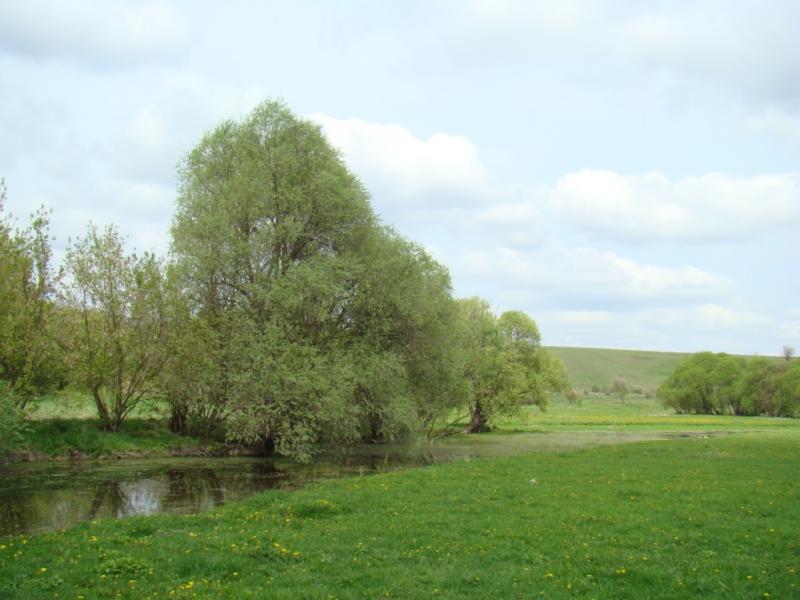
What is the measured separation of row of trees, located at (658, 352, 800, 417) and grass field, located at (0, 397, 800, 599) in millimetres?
117744

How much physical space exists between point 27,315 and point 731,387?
439ft

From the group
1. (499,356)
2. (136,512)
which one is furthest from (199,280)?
(499,356)

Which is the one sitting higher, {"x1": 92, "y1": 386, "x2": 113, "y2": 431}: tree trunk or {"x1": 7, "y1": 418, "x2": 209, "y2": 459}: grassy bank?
{"x1": 92, "y1": 386, "x2": 113, "y2": 431}: tree trunk

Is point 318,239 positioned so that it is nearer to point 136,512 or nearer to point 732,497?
point 136,512

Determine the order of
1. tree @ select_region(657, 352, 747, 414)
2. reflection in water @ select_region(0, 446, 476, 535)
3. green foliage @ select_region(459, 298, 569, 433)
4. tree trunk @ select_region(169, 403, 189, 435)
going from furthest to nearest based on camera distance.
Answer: tree @ select_region(657, 352, 747, 414)
green foliage @ select_region(459, 298, 569, 433)
tree trunk @ select_region(169, 403, 189, 435)
reflection in water @ select_region(0, 446, 476, 535)

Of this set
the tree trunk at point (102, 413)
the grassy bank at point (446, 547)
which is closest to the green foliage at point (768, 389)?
the grassy bank at point (446, 547)

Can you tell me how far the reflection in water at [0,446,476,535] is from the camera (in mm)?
20125

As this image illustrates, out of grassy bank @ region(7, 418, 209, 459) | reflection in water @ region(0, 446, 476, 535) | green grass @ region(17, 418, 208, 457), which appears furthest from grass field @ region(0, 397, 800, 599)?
green grass @ region(17, 418, 208, 457)

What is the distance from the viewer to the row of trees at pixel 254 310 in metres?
34.5

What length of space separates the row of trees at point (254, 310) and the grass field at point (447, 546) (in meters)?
12.9

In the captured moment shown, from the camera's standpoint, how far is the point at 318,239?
4025cm

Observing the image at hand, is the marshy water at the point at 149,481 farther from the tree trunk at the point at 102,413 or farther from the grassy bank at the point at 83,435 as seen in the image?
the tree trunk at the point at 102,413

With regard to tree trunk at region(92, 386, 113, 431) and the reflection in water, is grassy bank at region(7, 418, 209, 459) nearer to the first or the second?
tree trunk at region(92, 386, 113, 431)

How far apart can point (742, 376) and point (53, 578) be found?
141689 millimetres
